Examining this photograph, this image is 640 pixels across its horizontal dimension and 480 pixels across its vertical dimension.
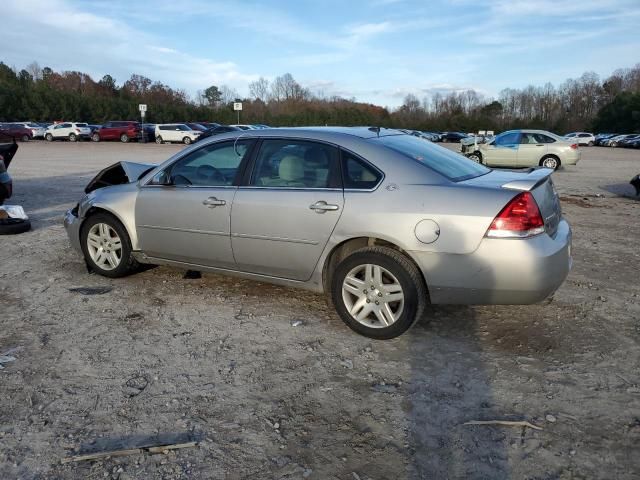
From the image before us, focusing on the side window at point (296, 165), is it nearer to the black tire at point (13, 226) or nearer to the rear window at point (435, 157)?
the rear window at point (435, 157)

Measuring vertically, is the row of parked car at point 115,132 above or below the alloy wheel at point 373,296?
above

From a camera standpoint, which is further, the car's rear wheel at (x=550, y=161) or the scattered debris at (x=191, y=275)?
the car's rear wheel at (x=550, y=161)

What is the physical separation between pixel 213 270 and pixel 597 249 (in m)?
5.09

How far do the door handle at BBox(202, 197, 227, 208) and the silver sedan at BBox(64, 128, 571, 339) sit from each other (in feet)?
0.07

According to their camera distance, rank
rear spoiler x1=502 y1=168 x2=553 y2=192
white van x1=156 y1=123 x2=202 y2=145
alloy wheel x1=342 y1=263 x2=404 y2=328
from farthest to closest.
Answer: white van x1=156 y1=123 x2=202 y2=145 → alloy wheel x1=342 y1=263 x2=404 y2=328 → rear spoiler x1=502 y1=168 x2=553 y2=192

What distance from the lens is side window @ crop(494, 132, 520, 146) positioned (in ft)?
65.9

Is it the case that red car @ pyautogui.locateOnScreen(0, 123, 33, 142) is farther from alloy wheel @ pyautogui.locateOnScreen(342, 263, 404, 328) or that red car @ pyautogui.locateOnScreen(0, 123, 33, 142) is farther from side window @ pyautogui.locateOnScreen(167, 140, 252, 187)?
alloy wheel @ pyautogui.locateOnScreen(342, 263, 404, 328)

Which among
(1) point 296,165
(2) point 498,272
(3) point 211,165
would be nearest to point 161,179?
(3) point 211,165

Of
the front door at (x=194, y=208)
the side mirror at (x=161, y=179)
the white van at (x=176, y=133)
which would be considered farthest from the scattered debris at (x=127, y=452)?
the white van at (x=176, y=133)

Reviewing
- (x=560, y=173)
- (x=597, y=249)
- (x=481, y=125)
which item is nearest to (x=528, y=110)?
(x=481, y=125)

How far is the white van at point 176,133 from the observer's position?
42.2 meters

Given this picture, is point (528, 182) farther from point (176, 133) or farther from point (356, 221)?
point (176, 133)

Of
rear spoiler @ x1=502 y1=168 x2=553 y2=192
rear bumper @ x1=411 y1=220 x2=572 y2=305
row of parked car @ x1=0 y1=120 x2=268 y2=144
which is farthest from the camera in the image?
row of parked car @ x1=0 y1=120 x2=268 y2=144

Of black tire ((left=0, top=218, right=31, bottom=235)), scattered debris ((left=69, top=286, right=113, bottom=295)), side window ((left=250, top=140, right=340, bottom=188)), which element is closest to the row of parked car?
black tire ((left=0, top=218, right=31, bottom=235))
